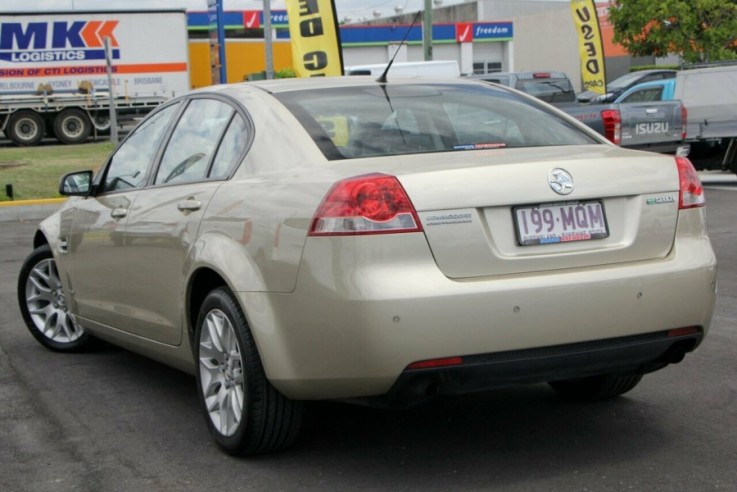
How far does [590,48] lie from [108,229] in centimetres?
2220

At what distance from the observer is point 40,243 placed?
23.3 ft

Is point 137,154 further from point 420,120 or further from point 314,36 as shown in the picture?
point 314,36

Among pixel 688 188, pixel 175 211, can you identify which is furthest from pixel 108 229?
pixel 688 188

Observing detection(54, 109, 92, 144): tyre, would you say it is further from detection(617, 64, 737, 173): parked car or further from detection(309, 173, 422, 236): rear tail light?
detection(309, 173, 422, 236): rear tail light

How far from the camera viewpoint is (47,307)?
22.8 ft

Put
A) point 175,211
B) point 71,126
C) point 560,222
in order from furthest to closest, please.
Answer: point 71,126, point 175,211, point 560,222

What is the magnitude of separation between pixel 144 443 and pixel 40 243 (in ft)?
8.72

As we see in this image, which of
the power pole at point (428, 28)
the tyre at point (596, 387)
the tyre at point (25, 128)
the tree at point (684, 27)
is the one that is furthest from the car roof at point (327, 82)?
the tree at point (684, 27)

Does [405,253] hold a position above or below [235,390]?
above

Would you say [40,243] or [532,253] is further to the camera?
[40,243]

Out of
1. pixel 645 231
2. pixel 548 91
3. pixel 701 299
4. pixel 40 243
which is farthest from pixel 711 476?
pixel 548 91

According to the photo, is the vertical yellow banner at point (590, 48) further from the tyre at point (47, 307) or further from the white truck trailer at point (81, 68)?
the tyre at point (47, 307)

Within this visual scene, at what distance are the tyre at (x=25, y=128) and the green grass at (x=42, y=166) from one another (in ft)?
8.36

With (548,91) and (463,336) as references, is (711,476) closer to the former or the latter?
(463,336)
